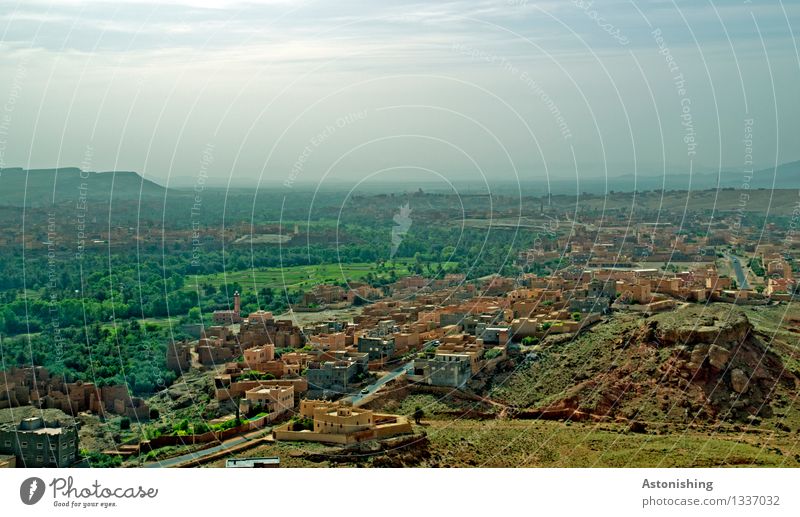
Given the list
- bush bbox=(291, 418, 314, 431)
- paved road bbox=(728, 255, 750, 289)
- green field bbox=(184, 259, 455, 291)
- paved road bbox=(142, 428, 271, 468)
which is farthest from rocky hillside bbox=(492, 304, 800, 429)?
green field bbox=(184, 259, 455, 291)

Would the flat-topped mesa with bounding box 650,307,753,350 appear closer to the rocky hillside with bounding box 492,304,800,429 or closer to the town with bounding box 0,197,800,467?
the rocky hillside with bounding box 492,304,800,429

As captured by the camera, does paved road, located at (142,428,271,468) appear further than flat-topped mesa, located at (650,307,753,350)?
No

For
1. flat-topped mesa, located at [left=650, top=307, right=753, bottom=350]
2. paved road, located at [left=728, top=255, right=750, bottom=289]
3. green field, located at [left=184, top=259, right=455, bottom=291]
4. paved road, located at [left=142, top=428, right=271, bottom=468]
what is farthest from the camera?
green field, located at [left=184, top=259, right=455, bottom=291]

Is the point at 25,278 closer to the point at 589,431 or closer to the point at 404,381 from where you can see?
the point at 404,381

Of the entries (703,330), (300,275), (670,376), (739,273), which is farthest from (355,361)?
(300,275)

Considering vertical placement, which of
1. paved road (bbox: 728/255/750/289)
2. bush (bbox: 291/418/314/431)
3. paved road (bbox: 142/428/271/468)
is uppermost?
paved road (bbox: 728/255/750/289)

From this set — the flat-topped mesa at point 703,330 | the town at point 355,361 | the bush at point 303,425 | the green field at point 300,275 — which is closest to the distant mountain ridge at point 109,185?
the green field at point 300,275

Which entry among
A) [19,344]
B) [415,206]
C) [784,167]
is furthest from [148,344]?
[784,167]

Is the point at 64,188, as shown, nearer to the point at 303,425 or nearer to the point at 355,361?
the point at 355,361
